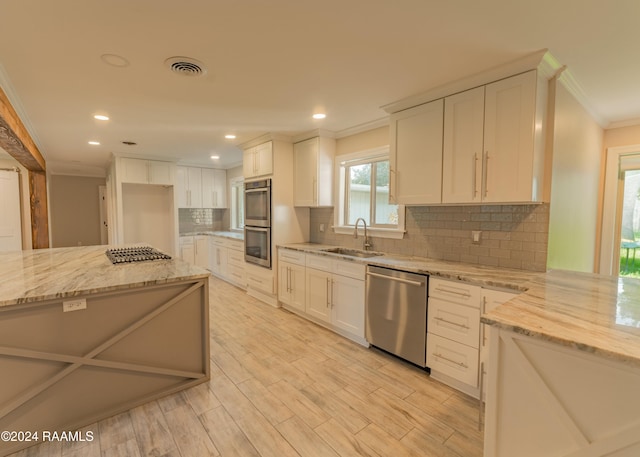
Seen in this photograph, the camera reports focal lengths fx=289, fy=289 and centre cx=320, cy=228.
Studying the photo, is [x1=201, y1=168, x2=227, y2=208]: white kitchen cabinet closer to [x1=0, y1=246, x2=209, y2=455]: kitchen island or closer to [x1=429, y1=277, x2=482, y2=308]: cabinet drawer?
[x1=0, y1=246, x2=209, y2=455]: kitchen island

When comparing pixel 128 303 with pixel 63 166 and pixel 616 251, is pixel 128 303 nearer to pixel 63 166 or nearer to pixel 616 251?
pixel 616 251

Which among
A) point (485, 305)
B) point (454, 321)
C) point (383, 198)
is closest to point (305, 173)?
point (383, 198)

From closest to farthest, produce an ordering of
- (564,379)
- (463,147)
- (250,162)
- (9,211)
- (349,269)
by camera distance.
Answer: (564,379) < (463,147) < (349,269) < (250,162) < (9,211)

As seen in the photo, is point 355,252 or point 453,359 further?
point 355,252

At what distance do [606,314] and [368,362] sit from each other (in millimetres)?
1815

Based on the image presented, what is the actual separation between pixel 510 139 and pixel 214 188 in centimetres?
581

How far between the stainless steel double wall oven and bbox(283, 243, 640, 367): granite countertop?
2515 millimetres

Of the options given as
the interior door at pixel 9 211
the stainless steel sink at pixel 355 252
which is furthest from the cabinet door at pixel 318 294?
the interior door at pixel 9 211

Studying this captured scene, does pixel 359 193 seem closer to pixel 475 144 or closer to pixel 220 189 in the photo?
pixel 475 144

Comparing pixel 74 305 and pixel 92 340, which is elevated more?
pixel 74 305

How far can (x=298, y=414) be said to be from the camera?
1951 mm

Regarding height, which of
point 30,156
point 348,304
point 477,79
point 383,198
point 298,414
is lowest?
point 298,414

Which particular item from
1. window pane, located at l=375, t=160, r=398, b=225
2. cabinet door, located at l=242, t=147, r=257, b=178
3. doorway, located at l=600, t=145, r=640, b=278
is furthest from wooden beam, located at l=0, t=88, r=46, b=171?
doorway, located at l=600, t=145, r=640, b=278

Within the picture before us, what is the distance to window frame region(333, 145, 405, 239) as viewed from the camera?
328 centimetres
